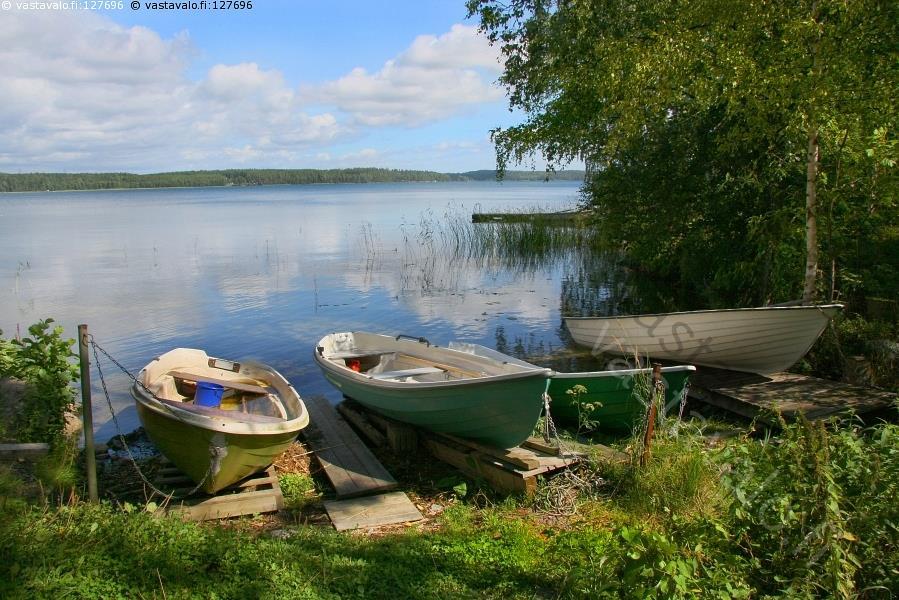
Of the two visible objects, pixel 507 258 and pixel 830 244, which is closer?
pixel 830 244

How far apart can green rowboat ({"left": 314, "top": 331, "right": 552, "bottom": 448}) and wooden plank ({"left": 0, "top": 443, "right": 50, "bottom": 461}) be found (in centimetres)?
303

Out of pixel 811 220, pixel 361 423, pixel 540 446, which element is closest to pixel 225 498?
pixel 361 423

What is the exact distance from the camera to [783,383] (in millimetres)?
7824

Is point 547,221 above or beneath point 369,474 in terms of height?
above

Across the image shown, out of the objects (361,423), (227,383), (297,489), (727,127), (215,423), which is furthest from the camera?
(727,127)

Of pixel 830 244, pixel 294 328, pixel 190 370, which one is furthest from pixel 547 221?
pixel 190 370

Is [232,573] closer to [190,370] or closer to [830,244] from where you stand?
[190,370]

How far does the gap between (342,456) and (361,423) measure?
1148mm

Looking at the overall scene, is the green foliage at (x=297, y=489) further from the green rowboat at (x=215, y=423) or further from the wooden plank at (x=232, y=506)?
the green rowboat at (x=215, y=423)

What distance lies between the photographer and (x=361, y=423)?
25.9ft

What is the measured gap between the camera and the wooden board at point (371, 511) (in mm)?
5275

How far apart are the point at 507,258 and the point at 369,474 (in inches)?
682

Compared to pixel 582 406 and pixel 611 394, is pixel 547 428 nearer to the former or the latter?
pixel 582 406

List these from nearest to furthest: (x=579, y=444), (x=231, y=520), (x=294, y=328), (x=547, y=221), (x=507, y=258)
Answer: (x=231, y=520) → (x=579, y=444) → (x=294, y=328) → (x=507, y=258) → (x=547, y=221)
